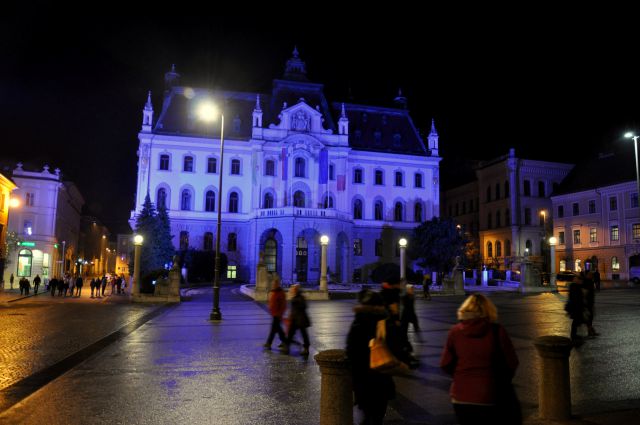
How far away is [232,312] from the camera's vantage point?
A: 978 inches

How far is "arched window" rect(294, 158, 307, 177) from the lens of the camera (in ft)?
200

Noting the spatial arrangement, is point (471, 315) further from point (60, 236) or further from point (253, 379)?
point (60, 236)

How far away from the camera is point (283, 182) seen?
198 ft

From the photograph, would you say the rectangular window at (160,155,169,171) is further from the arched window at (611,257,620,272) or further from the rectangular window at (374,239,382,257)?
the arched window at (611,257,620,272)

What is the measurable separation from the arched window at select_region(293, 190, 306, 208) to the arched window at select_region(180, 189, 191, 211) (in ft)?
38.8

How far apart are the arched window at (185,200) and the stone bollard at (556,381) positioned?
2209 inches

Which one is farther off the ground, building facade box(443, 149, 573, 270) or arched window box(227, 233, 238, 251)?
building facade box(443, 149, 573, 270)

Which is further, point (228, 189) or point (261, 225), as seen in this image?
point (228, 189)

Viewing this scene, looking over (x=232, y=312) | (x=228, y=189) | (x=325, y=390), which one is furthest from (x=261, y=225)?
(x=325, y=390)

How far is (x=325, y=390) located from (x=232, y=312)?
63.9 feet

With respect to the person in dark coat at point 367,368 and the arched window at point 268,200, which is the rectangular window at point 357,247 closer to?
the arched window at point 268,200

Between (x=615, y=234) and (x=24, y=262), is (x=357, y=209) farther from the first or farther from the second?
(x=24, y=262)

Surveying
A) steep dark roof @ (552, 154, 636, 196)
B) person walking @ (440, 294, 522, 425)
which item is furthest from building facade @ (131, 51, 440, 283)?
person walking @ (440, 294, 522, 425)

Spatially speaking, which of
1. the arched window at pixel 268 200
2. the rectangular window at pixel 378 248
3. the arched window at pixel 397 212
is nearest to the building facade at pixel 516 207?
the arched window at pixel 397 212
